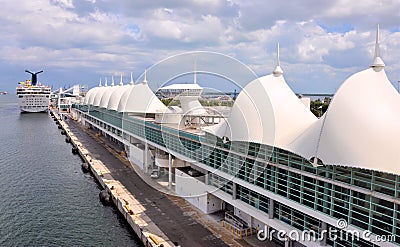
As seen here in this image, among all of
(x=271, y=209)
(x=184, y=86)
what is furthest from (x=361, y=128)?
(x=184, y=86)

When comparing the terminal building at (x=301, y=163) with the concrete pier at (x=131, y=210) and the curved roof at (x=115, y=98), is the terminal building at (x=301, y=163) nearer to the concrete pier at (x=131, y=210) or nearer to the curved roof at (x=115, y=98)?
the concrete pier at (x=131, y=210)

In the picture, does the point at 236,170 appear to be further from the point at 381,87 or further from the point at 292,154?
the point at 381,87

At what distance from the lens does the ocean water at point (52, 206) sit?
2838 centimetres

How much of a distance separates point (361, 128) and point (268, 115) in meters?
6.97

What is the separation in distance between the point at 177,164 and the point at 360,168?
75.7 ft

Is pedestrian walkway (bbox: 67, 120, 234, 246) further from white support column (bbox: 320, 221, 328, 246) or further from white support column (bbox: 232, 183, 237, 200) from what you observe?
white support column (bbox: 320, 221, 328, 246)

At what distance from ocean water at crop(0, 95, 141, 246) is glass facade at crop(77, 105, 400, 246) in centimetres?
921

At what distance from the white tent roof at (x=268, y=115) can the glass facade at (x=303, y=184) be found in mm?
856

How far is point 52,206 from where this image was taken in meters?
35.3

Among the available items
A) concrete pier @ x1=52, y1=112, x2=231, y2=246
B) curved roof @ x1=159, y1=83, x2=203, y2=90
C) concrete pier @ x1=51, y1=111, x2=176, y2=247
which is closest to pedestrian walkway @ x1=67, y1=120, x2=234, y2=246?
concrete pier @ x1=52, y1=112, x2=231, y2=246

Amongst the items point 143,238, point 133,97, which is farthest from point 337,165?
point 133,97

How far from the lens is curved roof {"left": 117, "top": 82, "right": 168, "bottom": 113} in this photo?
2215 inches

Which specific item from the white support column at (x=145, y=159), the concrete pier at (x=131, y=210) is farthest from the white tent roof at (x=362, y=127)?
the white support column at (x=145, y=159)

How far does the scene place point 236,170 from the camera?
87.2 ft
